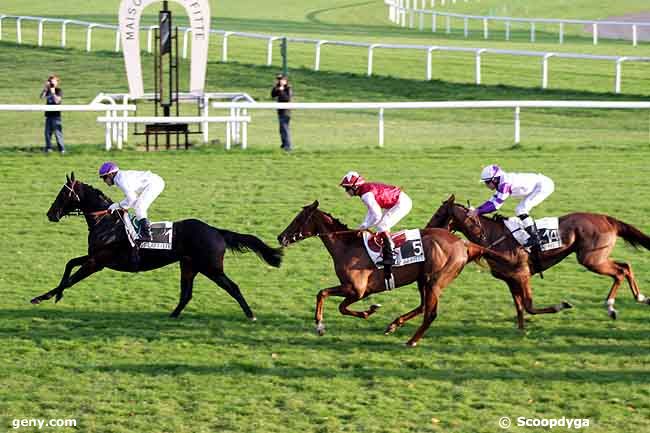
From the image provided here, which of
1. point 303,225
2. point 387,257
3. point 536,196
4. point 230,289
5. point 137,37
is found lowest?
point 230,289

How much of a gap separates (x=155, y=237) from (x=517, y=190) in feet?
11.5

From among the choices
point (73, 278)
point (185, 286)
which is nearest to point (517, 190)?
point (185, 286)

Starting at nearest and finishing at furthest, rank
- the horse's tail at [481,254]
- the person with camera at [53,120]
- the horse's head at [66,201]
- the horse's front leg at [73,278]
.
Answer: the horse's tail at [481,254]
the horse's front leg at [73,278]
the horse's head at [66,201]
the person with camera at [53,120]

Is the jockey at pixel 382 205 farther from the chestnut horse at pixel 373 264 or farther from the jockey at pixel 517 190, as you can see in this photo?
the jockey at pixel 517 190

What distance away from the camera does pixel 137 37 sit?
2108 cm

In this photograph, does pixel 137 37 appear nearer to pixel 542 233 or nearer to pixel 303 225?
pixel 303 225

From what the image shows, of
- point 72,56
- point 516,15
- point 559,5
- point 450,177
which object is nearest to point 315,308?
point 450,177

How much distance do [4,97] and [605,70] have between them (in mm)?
14419

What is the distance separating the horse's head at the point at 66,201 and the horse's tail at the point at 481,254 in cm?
388

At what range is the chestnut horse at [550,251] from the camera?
37.5ft

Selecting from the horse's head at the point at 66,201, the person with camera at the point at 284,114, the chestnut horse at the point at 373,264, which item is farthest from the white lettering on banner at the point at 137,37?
the chestnut horse at the point at 373,264

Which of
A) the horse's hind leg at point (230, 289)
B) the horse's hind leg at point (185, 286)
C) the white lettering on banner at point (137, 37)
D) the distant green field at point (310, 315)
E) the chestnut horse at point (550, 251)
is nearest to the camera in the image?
the distant green field at point (310, 315)

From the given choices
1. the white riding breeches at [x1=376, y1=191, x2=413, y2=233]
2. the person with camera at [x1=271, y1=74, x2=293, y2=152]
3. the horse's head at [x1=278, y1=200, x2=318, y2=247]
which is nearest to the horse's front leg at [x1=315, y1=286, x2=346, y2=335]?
the horse's head at [x1=278, y1=200, x2=318, y2=247]

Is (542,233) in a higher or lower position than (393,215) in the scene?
lower
